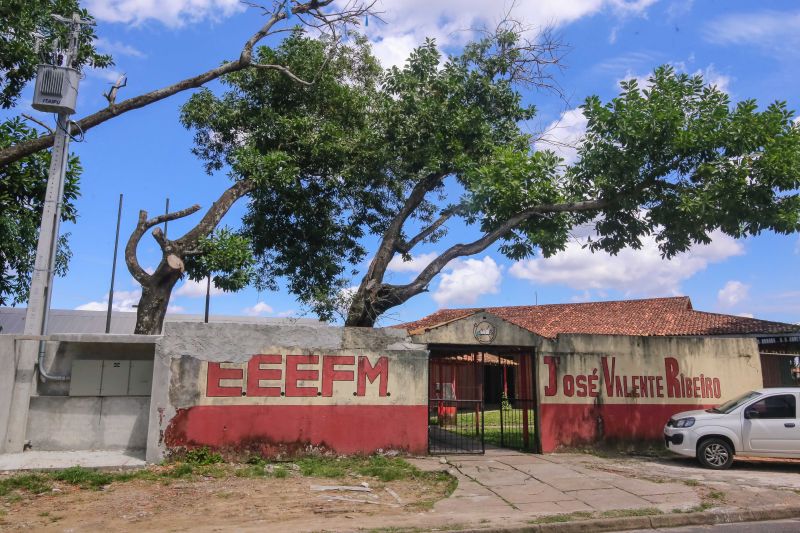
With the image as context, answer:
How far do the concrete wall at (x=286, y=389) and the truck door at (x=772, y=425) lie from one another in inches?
241

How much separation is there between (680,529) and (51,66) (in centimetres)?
1294

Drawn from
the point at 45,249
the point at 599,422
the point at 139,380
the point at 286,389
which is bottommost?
the point at 599,422

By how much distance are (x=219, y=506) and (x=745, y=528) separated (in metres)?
6.76

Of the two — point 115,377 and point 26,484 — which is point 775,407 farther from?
point 26,484

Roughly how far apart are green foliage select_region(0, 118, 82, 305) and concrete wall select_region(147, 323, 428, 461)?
5.25 metres

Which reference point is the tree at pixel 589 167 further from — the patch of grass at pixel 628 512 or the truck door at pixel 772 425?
the patch of grass at pixel 628 512

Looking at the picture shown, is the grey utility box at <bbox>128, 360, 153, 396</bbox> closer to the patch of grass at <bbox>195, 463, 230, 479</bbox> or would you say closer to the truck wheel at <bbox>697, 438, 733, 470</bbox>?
the patch of grass at <bbox>195, 463, 230, 479</bbox>

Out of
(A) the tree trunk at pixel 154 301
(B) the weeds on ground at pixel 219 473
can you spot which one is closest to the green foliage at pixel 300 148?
(A) the tree trunk at pixel 154 301

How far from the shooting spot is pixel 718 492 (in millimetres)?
8594

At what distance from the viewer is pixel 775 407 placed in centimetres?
1068

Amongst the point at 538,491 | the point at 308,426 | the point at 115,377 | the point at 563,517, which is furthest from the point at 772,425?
the point at 115,377

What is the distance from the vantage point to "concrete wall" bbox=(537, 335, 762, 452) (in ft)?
40.7

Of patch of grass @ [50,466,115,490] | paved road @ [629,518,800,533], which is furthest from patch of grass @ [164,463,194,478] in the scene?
paved road @ [629,518,800,533]

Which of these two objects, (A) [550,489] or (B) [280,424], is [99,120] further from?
(A) [550,489]
